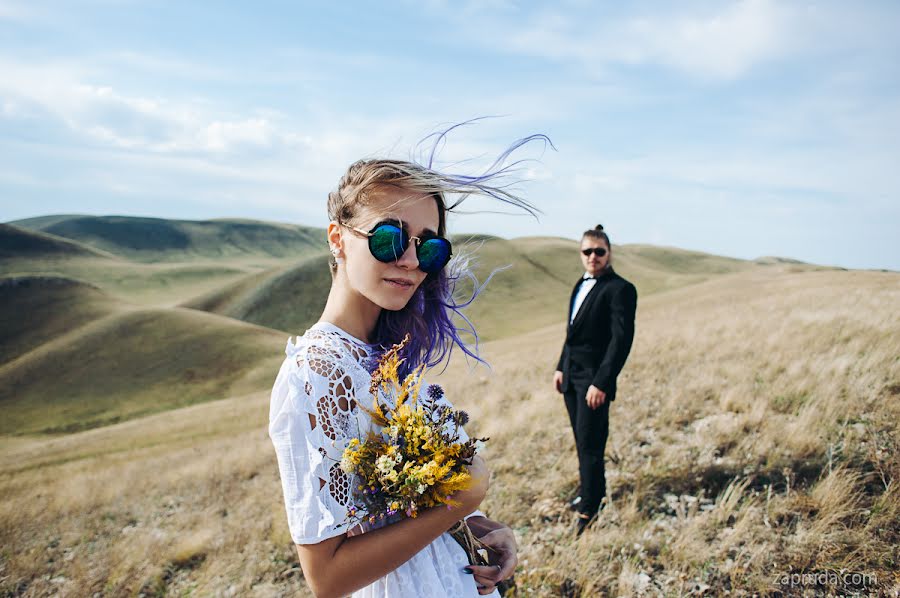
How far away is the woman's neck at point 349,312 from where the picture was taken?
1834mm

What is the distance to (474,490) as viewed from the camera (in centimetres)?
156

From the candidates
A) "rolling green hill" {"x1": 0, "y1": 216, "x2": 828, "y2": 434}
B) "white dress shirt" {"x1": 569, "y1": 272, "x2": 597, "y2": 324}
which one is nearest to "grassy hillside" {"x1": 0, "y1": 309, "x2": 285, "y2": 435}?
"rolling green hill" {"x1": 0, "y1": 216, "x2": 828, "y2": 434}

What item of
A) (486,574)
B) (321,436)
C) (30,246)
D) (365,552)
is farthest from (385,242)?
(30,246)

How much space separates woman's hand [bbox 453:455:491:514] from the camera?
5.12 feet

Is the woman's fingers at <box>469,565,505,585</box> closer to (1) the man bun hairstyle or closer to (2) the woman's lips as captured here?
(2) the woman's lips

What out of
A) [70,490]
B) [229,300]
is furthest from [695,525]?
[229,300]

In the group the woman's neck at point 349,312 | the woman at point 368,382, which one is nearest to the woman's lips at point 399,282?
the woman at point 368,382

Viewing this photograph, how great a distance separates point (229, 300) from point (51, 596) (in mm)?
93126

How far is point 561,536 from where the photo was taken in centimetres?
479

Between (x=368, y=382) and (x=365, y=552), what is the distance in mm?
519

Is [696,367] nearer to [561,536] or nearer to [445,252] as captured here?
[561,536]

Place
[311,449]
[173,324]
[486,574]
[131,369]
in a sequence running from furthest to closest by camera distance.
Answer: [173,324] → [131,369] → [486,574] → [311,449]

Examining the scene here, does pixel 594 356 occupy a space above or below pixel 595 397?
above

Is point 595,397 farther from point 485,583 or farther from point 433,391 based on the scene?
point 433,391
